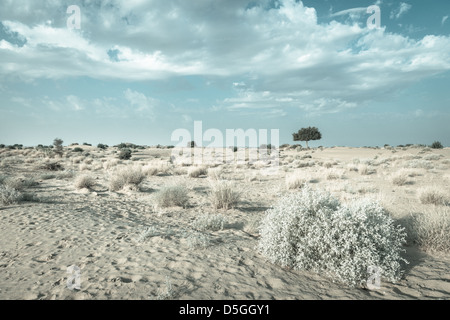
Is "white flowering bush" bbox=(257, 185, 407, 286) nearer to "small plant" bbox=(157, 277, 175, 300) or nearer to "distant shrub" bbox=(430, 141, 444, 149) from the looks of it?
"small plant" bbox=(157, 277, 175, 300)

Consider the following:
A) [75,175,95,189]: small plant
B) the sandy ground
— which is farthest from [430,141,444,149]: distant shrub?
[75,175,95,189]: small plant

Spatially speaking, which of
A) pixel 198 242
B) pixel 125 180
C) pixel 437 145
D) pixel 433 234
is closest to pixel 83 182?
pixel 125 180

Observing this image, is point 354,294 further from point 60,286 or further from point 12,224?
point 12,224

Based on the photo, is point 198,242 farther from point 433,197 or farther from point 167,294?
point 433,197

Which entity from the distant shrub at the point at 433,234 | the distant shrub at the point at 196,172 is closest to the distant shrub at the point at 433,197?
the distant shrub at the point at 433,234

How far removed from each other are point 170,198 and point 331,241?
637 cm

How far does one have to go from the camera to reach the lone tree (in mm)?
64312

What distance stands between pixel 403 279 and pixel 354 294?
1.20 metres

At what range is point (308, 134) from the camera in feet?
212

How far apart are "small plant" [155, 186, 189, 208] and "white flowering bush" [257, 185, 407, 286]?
5.06m

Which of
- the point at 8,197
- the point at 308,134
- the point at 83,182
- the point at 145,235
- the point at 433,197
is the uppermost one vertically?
the point at 308,134

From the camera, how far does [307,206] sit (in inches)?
202
